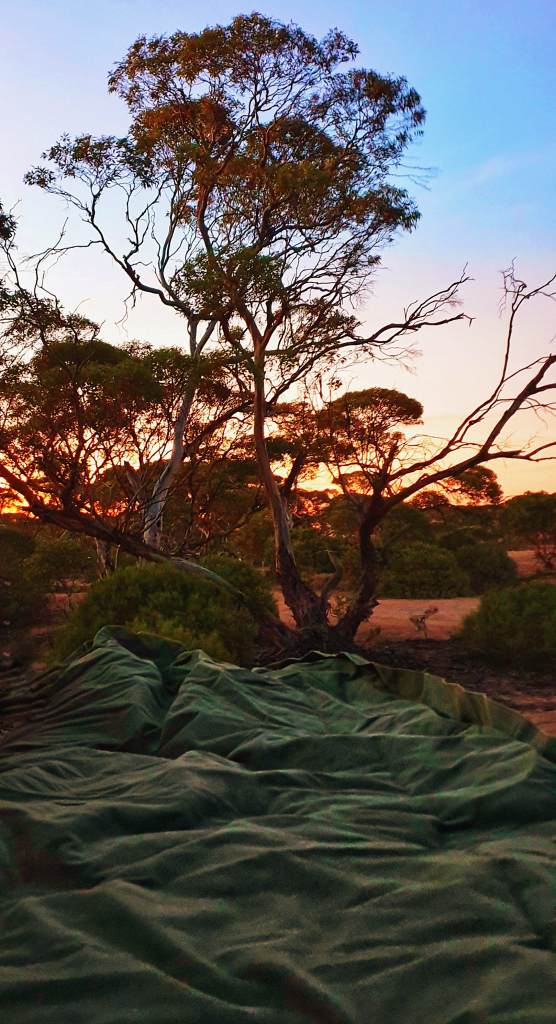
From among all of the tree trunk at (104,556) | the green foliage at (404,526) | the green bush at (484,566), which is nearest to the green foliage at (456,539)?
the green foliage at (404,526)

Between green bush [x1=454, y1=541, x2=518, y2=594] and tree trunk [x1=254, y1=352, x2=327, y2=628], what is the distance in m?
8.79

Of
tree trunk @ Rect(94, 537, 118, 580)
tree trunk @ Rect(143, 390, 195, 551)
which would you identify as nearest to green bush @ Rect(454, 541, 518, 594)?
tree trunk @ Rect(143, 390, 195, 551)

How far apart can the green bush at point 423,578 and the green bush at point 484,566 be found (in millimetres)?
1315

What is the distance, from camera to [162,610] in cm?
720

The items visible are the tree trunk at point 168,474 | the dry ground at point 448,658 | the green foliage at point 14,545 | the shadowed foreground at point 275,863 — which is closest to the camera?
the shadowed foreground at point 275,863

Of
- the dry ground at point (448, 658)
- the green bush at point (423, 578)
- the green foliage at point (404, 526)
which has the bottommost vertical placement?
the dry ground at point (448, 658)

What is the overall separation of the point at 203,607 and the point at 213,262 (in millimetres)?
5137

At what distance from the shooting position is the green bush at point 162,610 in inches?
275

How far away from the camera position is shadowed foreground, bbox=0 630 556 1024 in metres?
1.57

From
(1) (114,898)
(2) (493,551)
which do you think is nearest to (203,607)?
(1) (114,898)

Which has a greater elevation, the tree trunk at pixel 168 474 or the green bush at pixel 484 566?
the tree trunk at pixel 168 474

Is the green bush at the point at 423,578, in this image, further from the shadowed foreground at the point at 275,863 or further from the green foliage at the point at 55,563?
the shadowed foreground at the point at 275,863

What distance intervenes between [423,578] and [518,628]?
24.5 feet

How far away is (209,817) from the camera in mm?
2562
